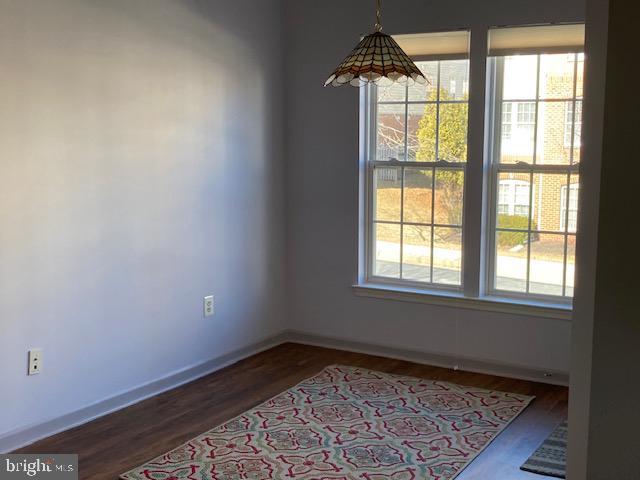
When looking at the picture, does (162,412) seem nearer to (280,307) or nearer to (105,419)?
(105,419)

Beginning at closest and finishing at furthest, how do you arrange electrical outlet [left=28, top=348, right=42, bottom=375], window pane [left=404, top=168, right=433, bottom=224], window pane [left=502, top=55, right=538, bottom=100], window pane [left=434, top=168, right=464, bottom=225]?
electrical outlet [left=28, top=348, right=42, bottom=375] → window pane [left=502, top=55, right=538, bottom=100] → window pane [left=434, top=168, right=464, bottom=225] → window pane [left=404, top=168, right=433, bottom=224]

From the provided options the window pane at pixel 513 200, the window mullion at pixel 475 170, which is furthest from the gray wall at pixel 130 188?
the window pane at pixel 513 200

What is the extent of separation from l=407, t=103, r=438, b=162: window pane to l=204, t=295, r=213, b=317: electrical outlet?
1.72 meters

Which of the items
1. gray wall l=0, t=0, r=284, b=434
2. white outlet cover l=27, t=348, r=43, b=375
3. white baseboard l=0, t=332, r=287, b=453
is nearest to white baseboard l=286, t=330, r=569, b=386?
white baseboard l=0, t=332, r=287, b=453

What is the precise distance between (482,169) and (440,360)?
1373 millimetres

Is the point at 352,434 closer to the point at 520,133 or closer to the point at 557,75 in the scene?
the point at 520,133

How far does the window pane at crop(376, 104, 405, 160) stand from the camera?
17.6 feet

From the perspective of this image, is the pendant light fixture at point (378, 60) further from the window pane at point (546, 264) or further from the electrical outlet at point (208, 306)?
the electrical outlet at point (208, 306)

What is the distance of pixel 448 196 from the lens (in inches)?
205

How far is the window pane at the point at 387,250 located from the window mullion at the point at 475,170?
55 centimetres

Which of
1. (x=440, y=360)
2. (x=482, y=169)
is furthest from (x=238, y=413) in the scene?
(x=482, y=169)

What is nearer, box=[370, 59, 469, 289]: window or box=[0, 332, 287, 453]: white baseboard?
box=[0, 332, 287, 453]: white baseboard

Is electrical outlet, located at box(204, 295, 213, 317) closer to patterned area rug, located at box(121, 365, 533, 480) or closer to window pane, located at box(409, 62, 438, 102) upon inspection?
patterned area rug, located at box(121, 365, 533, 480)

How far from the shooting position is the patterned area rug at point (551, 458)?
3.56 m
